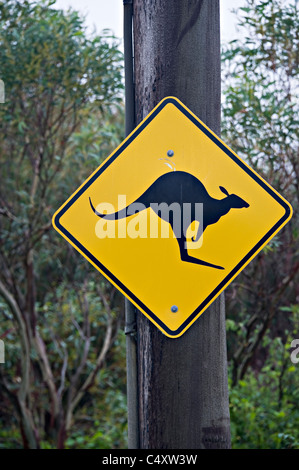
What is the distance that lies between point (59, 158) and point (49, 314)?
228cm

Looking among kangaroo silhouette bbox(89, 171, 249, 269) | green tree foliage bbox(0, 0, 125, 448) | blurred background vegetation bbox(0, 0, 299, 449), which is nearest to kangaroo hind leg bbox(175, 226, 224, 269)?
kangaroo silhouette bbox(89, 171, 249, 269)

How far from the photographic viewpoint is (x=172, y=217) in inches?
88.4

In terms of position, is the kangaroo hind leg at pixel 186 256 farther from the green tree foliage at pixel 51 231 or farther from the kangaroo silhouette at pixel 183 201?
the green tree foliage at pixel 51 231

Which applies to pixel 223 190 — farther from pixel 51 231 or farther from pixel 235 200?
pixel 51 231

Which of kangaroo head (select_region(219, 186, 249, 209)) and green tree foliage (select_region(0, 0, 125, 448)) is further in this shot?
green tree foliage (select_region(0, 0, 125, 448))

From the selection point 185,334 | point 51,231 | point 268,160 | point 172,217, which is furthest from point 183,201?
point 51,231

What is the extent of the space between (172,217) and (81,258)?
405 cm

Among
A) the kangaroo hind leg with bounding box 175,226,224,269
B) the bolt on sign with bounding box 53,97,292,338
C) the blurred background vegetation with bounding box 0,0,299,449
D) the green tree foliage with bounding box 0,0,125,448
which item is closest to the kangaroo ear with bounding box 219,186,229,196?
the bolt on sign with bounding box 53,97,292,338

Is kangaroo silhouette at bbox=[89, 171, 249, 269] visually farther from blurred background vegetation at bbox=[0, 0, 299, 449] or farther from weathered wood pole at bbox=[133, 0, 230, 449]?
blurred background vegetation at bbox=[0, 0, 299, 449]

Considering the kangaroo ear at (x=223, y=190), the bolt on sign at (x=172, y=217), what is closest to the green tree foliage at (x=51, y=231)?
the bolt on sign at (x=172, y=217)

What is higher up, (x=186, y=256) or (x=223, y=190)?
(x=223, y=190)

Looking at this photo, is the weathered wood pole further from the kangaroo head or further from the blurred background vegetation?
the blurred background vegetation

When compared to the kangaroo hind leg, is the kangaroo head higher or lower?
higher

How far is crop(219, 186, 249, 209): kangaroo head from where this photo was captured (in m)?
2.26
